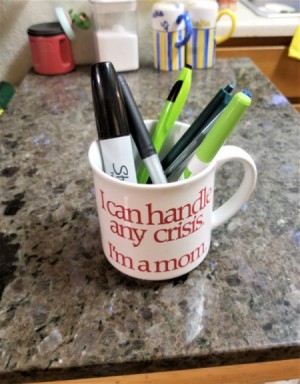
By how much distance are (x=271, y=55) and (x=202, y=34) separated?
0.32 m

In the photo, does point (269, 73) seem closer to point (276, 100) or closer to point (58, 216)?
point (276, 100)

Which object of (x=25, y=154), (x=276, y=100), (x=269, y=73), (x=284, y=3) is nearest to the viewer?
(x=25, y=154)

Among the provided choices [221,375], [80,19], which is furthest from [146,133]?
[80,19]

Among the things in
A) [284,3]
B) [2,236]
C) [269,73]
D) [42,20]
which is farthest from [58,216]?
[284,3]

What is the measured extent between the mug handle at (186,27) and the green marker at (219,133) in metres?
0.68

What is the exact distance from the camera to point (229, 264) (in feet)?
1.36

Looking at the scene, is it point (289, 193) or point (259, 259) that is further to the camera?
point (289, 193)

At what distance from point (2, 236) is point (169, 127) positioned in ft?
0.75

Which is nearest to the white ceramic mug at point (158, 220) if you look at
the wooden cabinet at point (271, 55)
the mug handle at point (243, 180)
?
the mug handle at point (243, 180)

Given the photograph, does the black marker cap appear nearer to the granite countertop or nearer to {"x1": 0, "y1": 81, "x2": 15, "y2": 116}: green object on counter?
the granite countertop

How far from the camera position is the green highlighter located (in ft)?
1.33

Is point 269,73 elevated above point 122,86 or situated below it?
below

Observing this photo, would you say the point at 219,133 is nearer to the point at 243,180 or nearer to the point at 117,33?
the point at 243,180

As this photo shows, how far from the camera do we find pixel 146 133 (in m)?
0.38
